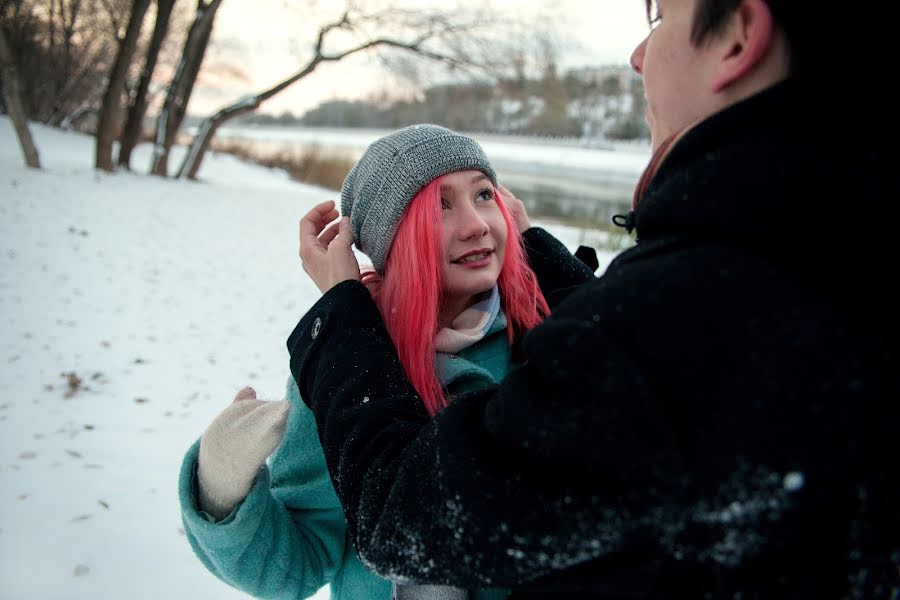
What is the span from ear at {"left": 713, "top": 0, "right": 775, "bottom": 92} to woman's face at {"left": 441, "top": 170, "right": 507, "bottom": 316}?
91 cm

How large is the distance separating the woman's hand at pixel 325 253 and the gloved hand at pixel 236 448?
0.91 ft

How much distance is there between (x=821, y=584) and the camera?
1.77ft

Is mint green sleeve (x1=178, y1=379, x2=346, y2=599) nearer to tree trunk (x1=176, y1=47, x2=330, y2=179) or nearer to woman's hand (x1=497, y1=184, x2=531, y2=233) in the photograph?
woman's hand (x1=497, y1=184, x2=531, y2=233)

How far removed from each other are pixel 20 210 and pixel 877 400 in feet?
31.4

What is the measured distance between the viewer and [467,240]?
1558 mm

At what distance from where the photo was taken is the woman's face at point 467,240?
1.54 m

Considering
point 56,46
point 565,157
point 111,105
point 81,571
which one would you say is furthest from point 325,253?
point 565,157

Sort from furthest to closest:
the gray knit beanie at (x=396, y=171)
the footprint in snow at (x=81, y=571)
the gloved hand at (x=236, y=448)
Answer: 1. the footprint in snow at (x=81, y=571)
2. the gray knit beanie at (x=396, y=171)
3. the gloved hand at (x=236, y=448)

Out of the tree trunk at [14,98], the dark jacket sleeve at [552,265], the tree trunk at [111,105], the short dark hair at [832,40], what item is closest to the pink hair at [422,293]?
the dark jacket sleeve at [552,265]

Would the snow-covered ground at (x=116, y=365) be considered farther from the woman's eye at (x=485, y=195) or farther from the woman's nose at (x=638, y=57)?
the woman's nose at (x=638, y=57)

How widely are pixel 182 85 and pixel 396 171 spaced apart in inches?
576

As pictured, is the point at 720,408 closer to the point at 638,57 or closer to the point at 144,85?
the point at 638,57

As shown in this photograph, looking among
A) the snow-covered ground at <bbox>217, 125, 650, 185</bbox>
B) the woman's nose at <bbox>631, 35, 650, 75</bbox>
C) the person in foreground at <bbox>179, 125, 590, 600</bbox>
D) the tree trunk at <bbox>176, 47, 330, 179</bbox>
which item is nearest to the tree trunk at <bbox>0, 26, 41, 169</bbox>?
the tree trunk at <bbox>176, 47, 330, 179</bbox>

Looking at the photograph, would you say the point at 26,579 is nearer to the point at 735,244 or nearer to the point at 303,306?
the point at 735,244
